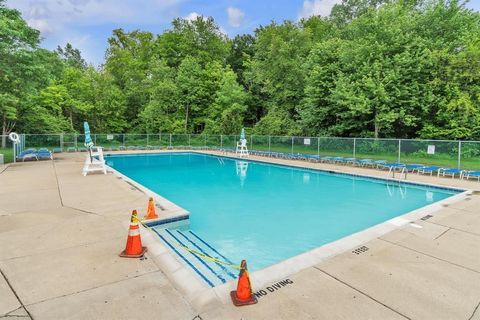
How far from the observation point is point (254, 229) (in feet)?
20.6

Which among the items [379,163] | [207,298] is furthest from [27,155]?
[379,163]

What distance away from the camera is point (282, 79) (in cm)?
2586

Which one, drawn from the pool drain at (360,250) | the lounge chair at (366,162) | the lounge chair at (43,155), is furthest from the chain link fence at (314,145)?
the pool drain at (360,250)

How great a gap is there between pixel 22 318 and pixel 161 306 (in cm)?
119

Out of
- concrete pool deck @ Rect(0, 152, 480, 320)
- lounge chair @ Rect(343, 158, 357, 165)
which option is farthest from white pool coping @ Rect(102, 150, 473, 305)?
lounge chair @ Rect(343, 158, 357, 165)

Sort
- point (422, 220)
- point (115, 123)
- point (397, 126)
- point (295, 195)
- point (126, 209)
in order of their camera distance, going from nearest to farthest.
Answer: point (422, 220) < point (126, 209) < point (295, 195) < point (397, 126) < point (115, 123)

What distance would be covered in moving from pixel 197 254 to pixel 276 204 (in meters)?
4.38

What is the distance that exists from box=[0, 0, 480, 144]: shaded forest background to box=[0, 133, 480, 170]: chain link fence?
8.24 ft

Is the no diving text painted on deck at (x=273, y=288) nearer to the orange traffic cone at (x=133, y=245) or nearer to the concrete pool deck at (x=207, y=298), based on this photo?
the concrete pool deck at (x=207, y=298)

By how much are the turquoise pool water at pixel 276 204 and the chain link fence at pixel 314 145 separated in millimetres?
3182

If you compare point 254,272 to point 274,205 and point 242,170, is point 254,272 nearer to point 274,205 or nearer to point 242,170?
point 274,205

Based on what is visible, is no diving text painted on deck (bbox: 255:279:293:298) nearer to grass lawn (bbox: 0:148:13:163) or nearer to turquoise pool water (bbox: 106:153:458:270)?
turquoise pool water (bbox: 106:153:458:270)

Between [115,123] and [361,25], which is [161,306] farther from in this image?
[115,123]

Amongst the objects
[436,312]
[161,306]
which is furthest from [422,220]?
[161,306]
